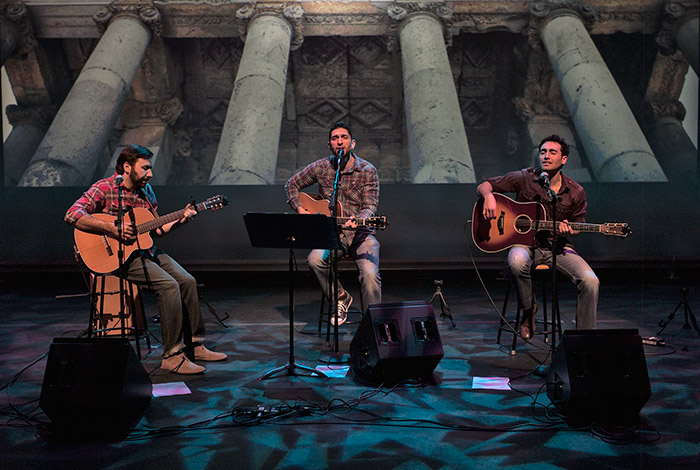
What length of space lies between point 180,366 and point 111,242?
1106 millimetres

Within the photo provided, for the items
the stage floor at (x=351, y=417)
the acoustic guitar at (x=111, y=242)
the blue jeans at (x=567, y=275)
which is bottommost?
the stage floor at (x=351, y=417)

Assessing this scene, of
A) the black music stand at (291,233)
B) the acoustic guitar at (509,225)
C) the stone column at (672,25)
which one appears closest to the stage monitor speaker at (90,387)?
the black music stand at (291,233)

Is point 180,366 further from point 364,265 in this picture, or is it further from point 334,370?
point 364,265

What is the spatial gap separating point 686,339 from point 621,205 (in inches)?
146

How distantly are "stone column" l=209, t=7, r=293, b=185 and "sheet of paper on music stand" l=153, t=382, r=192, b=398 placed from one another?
555 cm

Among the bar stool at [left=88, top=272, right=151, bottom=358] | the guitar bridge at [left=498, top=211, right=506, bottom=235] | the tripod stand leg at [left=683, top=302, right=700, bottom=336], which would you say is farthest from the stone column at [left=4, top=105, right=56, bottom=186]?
the tripod stand leg at [left=683, top=302, right=700, bottom=336]

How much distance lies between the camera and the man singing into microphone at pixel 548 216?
4215mm

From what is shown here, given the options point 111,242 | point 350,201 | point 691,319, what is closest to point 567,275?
point 691,319

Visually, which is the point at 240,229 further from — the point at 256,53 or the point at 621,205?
the point at 621,205

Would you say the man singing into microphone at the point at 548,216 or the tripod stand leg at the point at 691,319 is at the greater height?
the man singing into microphone at the point at 548,216

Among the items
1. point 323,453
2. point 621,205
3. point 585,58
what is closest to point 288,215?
point 323,453

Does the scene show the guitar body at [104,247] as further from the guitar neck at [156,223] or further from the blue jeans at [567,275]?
the blue jeans at [567,275]

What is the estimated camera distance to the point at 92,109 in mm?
10383

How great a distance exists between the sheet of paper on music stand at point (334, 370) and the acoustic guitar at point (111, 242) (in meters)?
1.39
